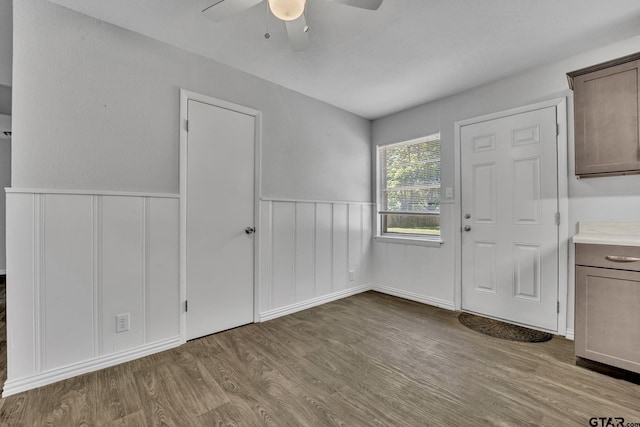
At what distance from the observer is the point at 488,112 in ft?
9.62

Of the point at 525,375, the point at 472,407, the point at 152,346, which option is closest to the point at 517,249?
the point at 525,375

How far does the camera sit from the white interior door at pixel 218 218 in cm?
246

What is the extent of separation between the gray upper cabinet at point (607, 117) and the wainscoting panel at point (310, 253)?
7.50 feet

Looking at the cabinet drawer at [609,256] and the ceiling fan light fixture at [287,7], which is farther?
the cabinet drawer at [609,256]

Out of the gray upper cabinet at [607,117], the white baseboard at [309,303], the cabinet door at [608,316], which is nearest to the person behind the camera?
the cabinet door at [608,316]

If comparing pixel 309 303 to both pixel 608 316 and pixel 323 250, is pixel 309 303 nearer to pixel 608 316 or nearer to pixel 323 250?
pixel 323 250

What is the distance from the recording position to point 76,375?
75.5 inches

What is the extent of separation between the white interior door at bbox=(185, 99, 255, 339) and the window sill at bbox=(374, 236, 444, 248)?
72.9 inches

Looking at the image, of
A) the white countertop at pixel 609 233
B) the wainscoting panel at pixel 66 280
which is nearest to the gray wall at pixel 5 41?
the wainscoting panel at pixel 66 280

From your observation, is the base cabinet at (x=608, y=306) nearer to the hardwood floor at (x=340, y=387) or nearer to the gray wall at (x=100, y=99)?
the hardwood floor at (x=340, y=387)

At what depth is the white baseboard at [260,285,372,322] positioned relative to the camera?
2.93 meters

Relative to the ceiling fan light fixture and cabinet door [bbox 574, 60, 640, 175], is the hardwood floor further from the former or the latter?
the ceiling fan light fixture

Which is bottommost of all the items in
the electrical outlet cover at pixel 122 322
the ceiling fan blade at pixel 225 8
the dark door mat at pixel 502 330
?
the dark door mat at pixel 502 330

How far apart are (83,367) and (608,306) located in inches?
138
